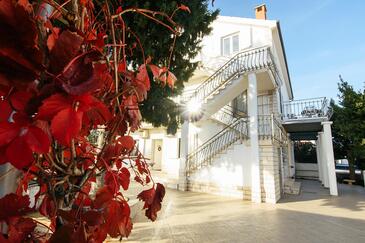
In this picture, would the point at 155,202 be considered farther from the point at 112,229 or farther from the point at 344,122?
the point at 344,122

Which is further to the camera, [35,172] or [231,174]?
[231,174]

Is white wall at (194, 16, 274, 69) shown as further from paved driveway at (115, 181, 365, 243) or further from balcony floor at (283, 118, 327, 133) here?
paved driveway at (115, 181, 365, 243)

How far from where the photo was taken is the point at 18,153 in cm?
36

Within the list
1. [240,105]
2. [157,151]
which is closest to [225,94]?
[240,105]

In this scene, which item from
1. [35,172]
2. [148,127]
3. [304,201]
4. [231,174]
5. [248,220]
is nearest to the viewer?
[35,172]

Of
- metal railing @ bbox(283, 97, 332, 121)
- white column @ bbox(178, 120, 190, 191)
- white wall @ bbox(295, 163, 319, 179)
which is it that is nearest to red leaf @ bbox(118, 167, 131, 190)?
white column @ bbox(178, 120, 190, 191)

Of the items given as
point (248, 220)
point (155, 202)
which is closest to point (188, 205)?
point (248, 220)

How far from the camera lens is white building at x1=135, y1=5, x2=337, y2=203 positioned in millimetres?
8180

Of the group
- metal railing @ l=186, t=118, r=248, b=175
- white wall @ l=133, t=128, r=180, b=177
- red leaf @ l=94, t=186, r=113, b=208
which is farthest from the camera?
white wall @ l=133, t=128, r=180, b=177

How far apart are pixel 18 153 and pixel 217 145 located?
31.6ft

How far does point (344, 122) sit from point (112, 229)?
47.9 ft

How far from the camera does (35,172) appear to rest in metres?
0.65

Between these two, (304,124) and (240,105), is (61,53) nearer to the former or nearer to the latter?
(240,105)

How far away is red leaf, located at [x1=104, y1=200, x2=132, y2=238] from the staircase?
8.32 metres
